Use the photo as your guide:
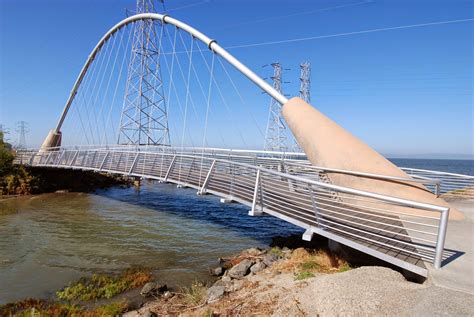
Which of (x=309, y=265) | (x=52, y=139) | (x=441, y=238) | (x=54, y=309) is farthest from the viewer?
(x=52, y=139)

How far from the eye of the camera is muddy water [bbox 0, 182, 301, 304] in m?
9.78

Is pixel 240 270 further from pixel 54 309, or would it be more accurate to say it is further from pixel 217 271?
pixel 54 309

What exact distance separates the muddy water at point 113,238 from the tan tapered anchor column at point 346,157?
4492 millimetres

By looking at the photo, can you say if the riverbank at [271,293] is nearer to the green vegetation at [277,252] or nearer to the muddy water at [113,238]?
the green vegetation at [277,252]

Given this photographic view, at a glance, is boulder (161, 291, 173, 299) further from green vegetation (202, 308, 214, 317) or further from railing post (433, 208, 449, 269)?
railing post (433, 208, 449, 269)

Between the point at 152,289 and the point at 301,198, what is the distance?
172 inches

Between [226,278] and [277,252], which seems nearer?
[226,278]

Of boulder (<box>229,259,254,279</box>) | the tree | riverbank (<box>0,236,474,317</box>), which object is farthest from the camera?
the tree

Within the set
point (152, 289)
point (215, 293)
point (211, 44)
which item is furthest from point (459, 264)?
point (211, 44)

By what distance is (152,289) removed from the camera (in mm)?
8188

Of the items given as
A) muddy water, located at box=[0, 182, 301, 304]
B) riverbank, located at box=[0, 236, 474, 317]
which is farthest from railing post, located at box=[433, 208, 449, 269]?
muddy water, located at box=[0, 182, 301, 304]

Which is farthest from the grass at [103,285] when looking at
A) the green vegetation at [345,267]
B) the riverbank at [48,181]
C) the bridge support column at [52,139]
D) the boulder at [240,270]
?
the bridge support column at [52,139]

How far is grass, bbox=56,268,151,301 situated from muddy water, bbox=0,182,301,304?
524 mm

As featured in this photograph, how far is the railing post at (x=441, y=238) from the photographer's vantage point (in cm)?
499
